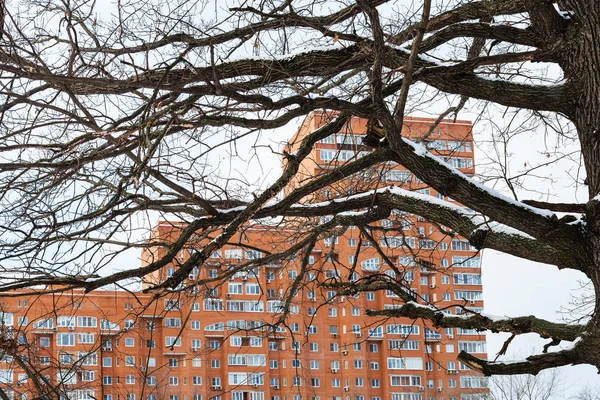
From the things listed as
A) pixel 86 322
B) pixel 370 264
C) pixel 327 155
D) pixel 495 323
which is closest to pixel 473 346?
pixel 370 264

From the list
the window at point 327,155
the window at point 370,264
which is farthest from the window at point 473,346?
the window at point 327,155

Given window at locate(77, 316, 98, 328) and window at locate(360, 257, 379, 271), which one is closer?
window at locate(77, 316, 98, 328)

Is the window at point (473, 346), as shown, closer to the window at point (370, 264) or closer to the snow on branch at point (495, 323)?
the window at point (370, 264)

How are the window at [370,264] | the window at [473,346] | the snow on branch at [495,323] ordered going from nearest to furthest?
the snow on branch at [495,323]
the window at [370,264]
the window at [473,346]

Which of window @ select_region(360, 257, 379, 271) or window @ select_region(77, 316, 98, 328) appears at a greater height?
window @ select_region(360, 257, 379, 271)

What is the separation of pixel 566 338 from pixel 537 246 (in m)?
0.63

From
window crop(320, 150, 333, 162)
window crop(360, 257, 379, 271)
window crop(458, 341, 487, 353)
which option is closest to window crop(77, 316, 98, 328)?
window crop(320, 150, 333, 162)

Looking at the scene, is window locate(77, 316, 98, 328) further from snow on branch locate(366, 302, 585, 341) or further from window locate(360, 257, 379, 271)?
snow on branch locate(366, 302, 585, 341)

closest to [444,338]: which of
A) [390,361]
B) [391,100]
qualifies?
[390,361]

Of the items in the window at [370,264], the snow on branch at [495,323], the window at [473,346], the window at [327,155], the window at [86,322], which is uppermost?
the window at [327,155]

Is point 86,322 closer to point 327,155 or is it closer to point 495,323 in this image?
point 327,155

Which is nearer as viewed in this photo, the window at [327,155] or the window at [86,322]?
the window at [327,155]

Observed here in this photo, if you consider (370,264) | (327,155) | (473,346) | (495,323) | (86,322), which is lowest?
(495,323)

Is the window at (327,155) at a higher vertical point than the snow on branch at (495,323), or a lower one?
higher
